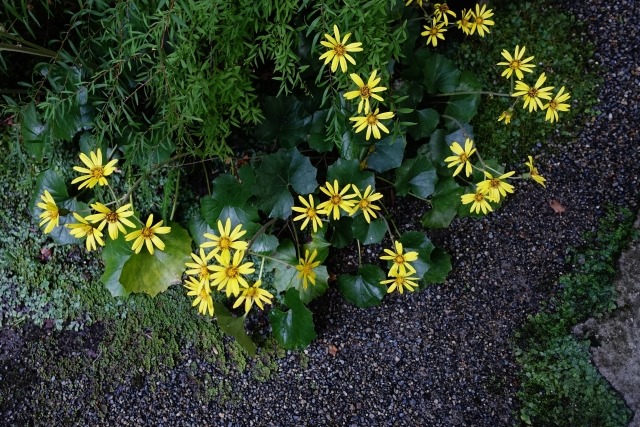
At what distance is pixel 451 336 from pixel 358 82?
103 centimetres

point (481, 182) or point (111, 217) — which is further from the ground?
point (481, 182)

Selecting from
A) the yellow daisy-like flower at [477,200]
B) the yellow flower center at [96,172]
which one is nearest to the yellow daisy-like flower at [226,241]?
the yellow flower center at [96,172]

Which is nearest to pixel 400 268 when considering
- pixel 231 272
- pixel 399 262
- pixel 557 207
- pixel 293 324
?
pixel 399 262

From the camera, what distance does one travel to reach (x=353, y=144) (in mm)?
1846

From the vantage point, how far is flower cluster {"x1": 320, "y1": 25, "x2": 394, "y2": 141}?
4.98 feet

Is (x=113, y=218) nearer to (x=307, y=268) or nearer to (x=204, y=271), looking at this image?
(x=204, y=271)

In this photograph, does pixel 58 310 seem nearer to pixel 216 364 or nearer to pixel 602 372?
pixel 216 364

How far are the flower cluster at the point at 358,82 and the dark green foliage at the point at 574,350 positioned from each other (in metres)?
0.98

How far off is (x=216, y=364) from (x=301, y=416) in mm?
357

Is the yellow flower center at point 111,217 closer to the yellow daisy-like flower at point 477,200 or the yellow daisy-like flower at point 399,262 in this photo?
the yellow daisy-like flower at point 399,262

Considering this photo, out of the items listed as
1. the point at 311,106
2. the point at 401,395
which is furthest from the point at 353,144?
the point at 401,395

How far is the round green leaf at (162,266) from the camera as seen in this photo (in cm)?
199

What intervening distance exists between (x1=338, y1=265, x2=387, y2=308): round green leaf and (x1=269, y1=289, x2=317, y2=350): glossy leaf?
7.2 inches

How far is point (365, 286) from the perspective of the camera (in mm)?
1998
